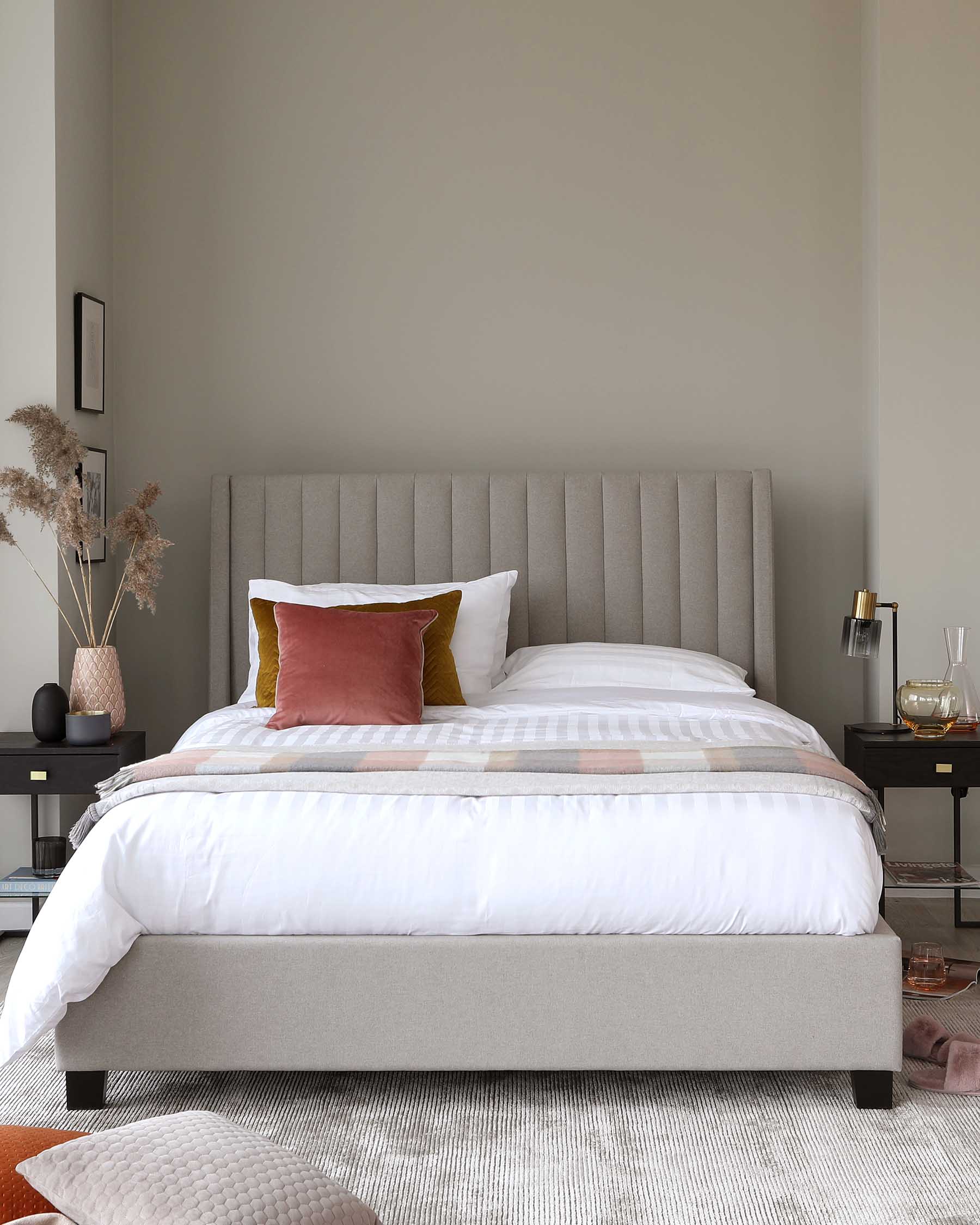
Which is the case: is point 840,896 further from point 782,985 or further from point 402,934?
point 402,934

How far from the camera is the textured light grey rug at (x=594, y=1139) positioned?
1999 mm

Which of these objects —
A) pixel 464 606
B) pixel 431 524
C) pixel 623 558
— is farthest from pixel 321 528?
pixel 623 558

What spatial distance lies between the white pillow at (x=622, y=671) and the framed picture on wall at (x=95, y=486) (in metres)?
1.48

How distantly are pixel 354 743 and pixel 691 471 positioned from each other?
1878mm

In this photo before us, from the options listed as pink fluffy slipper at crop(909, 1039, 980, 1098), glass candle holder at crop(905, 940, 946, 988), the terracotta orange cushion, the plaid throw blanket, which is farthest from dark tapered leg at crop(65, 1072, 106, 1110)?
glass candle holder at crop(905, 940, 946, 988)

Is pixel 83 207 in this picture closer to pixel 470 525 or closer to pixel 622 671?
pixel 470 525

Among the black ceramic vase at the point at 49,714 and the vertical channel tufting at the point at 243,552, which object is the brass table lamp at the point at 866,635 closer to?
the vertical channel tufting at the point at 243,552

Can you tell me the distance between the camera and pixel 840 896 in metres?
2.27

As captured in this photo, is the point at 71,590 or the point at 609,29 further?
the point at 609,29

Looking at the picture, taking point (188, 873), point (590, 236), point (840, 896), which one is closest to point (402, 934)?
point (188, 873)

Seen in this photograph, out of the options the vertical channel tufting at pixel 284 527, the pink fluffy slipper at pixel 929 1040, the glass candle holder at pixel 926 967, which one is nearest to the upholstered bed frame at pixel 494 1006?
the pink fluffy slipper at pixel 929 1040

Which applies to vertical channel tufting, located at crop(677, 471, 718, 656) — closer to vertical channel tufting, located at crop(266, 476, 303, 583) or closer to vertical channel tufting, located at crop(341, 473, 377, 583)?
vertical channel tufting, located at crop(341, 473, 377, 583)

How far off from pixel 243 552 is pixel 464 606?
858mm

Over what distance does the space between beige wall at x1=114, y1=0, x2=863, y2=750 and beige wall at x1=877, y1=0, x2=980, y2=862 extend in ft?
0.87
